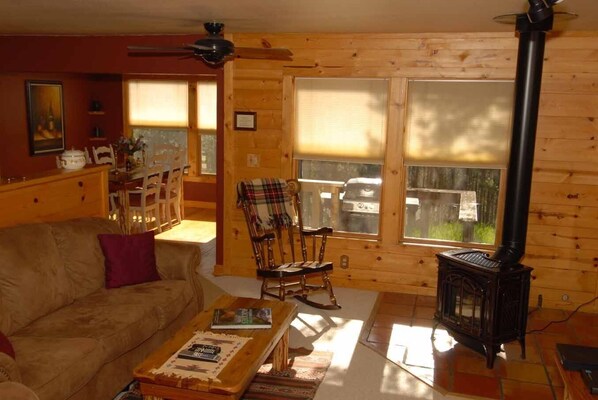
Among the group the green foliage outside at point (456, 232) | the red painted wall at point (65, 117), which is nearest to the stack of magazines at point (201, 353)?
the green foliage outside at point (456, 232)

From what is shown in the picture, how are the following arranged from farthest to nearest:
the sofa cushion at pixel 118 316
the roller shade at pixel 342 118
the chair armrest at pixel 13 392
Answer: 1. the roller shade at pixel 342 118
2. the sofa cushion at pixel 118 316
3. the chair armrest at pixel 13 392

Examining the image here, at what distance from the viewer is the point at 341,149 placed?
507cm

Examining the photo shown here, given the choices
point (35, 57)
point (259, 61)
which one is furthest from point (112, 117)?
point (259, 61)

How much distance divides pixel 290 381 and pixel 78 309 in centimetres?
134

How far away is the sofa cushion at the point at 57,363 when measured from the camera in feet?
8.11

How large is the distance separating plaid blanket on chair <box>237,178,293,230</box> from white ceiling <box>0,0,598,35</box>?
4.34ft

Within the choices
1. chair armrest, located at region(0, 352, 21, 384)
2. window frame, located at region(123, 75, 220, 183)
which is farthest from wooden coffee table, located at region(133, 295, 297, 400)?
window frame, located at region(123, 75, 220, 183)

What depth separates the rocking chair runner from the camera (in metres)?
4.51

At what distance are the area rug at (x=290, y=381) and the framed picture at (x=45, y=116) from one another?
17.9ft

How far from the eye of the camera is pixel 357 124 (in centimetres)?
500

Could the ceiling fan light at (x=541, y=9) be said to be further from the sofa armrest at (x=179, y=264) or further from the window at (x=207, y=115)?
the window at (x=207, y=115)

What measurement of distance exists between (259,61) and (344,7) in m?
1.60

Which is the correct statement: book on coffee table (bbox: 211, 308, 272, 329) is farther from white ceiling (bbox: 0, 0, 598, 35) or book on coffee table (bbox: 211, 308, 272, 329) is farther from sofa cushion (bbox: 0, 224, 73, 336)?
white ceiling (bbox: 0, 0, 598, 35)

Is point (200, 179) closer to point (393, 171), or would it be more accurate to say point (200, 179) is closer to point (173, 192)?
point (173, 192)
